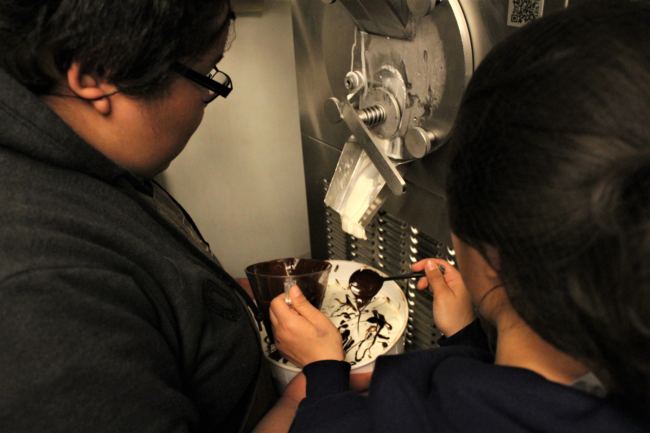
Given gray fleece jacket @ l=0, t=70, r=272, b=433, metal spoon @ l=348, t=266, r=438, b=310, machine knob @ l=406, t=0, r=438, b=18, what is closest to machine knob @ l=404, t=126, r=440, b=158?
machine knob @ l=406, t=0, r=438, b=18

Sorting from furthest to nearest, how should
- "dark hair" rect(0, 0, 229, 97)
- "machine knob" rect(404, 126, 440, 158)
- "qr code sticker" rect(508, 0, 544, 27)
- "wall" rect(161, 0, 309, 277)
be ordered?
"wall" rect(161, 0, 309, 277)
"machine knob" rect(404, 126, 440, 158)
"qr code sticker" rect(508, 0, 544, 27)
"dark hair" rect(0, 0, 229, 97)

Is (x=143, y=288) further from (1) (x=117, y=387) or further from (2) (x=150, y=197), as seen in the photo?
(2) (x=150, y=197)

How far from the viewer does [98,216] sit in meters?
0.55

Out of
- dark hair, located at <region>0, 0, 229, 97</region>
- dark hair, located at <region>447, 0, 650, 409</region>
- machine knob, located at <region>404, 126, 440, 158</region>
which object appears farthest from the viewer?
machine knob, located at <region>404, 126, 440, 158</region>

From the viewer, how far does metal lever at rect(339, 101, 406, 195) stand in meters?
0.85

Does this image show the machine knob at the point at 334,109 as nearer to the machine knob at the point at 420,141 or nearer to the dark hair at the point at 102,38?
the machine knob at the point at 420,141

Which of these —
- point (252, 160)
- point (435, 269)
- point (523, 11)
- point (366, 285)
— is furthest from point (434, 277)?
point (252, 160)

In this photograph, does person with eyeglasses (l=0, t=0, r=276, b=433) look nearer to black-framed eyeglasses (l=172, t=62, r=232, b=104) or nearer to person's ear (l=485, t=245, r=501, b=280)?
black-framed eyeglasses (l=172, t=62, r=232, b=104)

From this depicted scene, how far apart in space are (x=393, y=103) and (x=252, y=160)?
2.50ft

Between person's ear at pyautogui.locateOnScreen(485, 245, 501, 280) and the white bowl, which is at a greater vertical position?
person's ear at pyautogui.locateOnScreen(485, 245, 501, 280)

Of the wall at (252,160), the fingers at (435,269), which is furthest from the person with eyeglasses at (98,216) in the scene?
the wall at (252,160)

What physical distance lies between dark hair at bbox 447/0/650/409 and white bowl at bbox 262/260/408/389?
44 centimetres

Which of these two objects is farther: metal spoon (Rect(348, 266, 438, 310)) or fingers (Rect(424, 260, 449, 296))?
metal spoon (Rect(348, 266, 438, 310))

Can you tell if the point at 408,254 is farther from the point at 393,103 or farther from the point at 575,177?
the point at 575,177
